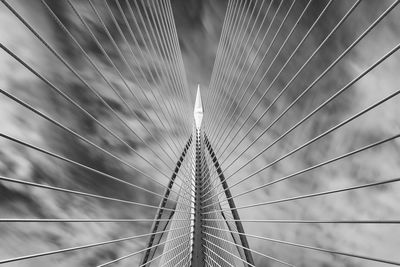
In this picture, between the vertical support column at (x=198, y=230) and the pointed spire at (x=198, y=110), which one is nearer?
the vertical support column at (x=198, y=230)

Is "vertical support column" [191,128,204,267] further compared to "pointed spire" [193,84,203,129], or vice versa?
"pointed spire" [193,84,203,129]

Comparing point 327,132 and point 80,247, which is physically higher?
point 327,132

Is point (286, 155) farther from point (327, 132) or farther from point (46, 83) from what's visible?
point (46, 83)

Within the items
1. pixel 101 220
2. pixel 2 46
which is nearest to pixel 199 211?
pixel 101 220

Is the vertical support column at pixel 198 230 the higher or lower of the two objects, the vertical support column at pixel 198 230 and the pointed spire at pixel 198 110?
the lower

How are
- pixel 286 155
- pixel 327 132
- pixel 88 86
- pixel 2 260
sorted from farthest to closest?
pixel 286 155, pixel 88 86, pixel 327 132, pixel 2 260

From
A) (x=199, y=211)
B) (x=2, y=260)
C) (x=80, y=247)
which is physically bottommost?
(x=2, y=260)

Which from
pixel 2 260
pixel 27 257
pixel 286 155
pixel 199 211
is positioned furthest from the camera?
pixel 199 211

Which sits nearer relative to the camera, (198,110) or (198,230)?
(198,230)

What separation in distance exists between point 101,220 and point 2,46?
93 centimetres

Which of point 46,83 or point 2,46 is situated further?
point 46,83

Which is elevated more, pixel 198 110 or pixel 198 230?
pixel 198 110

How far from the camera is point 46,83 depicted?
99 centimetres

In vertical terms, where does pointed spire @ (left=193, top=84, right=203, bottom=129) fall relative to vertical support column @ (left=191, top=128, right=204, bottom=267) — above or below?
above
